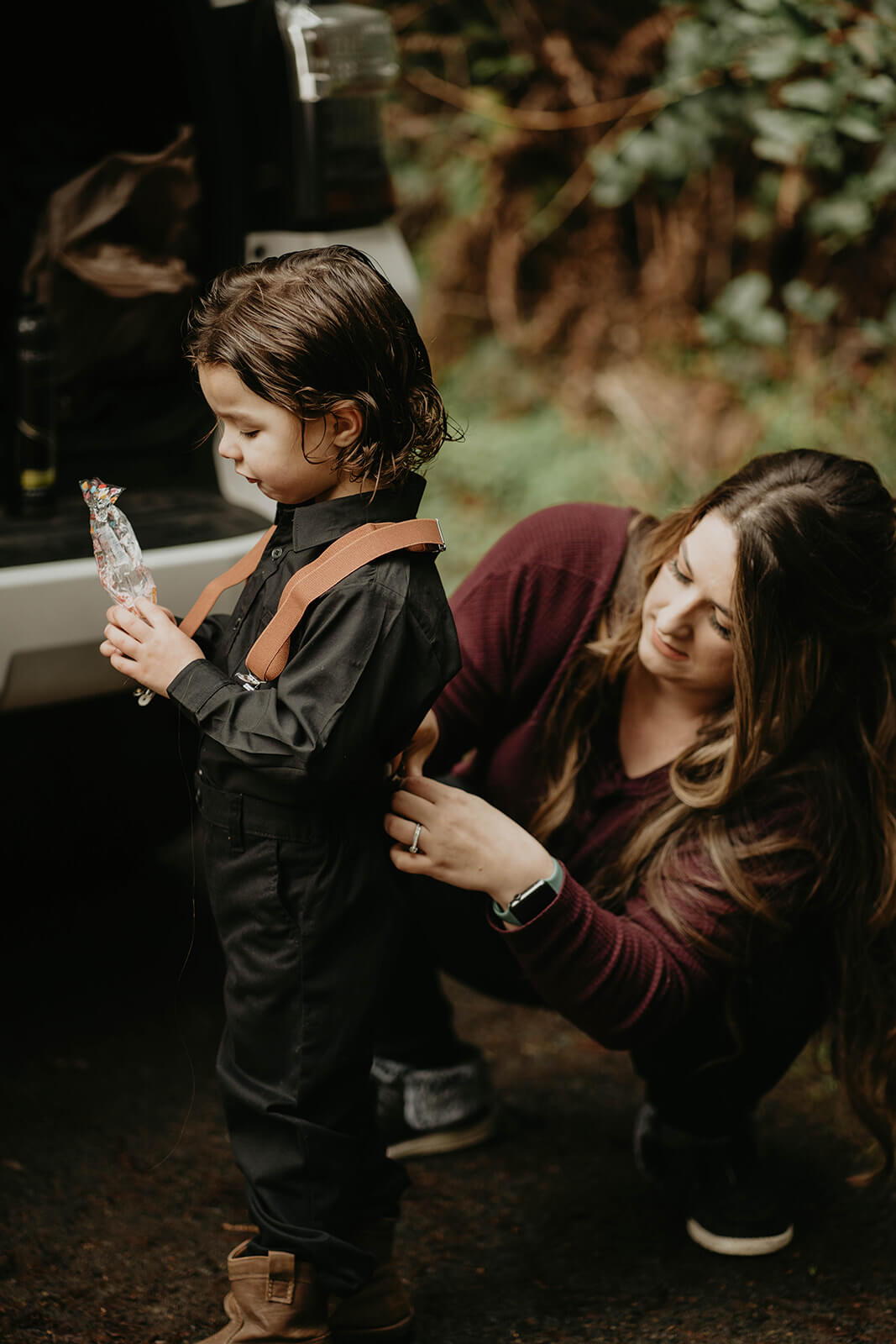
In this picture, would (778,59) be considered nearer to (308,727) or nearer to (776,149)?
(776,149)

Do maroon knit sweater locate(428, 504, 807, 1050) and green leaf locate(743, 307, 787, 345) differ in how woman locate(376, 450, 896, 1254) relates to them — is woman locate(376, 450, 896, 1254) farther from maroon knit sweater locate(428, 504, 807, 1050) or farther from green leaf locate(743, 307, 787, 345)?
green leaf locate(743, 307, 787, 345)

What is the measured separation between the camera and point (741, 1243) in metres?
1.99

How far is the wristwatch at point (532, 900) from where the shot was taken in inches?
65.1

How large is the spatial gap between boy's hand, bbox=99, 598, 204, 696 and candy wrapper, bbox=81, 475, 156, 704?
0.14 ft

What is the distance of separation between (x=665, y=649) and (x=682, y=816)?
0.84 feet

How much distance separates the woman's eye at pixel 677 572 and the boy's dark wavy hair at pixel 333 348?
0.45 metres

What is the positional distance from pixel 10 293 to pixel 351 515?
4.48 ft

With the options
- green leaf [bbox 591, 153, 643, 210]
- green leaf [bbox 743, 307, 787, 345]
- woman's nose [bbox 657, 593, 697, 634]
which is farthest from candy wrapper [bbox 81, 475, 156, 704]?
green leaf [bbox 743, 307, 787, 345]

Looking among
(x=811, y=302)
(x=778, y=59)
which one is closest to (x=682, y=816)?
(x=778, y=59)

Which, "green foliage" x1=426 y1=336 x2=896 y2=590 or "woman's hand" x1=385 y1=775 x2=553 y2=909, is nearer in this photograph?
"woman's hand" x1=385 y1=775 x2=553 y2=909

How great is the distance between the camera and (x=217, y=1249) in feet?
6.24

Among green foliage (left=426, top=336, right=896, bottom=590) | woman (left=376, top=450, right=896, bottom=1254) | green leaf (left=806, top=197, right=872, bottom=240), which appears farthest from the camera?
green foliage (left=426, top=336, right=896, bottom=590)

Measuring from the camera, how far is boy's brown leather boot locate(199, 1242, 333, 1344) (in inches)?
61.7

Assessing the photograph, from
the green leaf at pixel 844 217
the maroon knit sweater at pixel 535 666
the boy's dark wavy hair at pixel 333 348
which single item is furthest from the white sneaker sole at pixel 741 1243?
the green leaf at pixel 844 217
